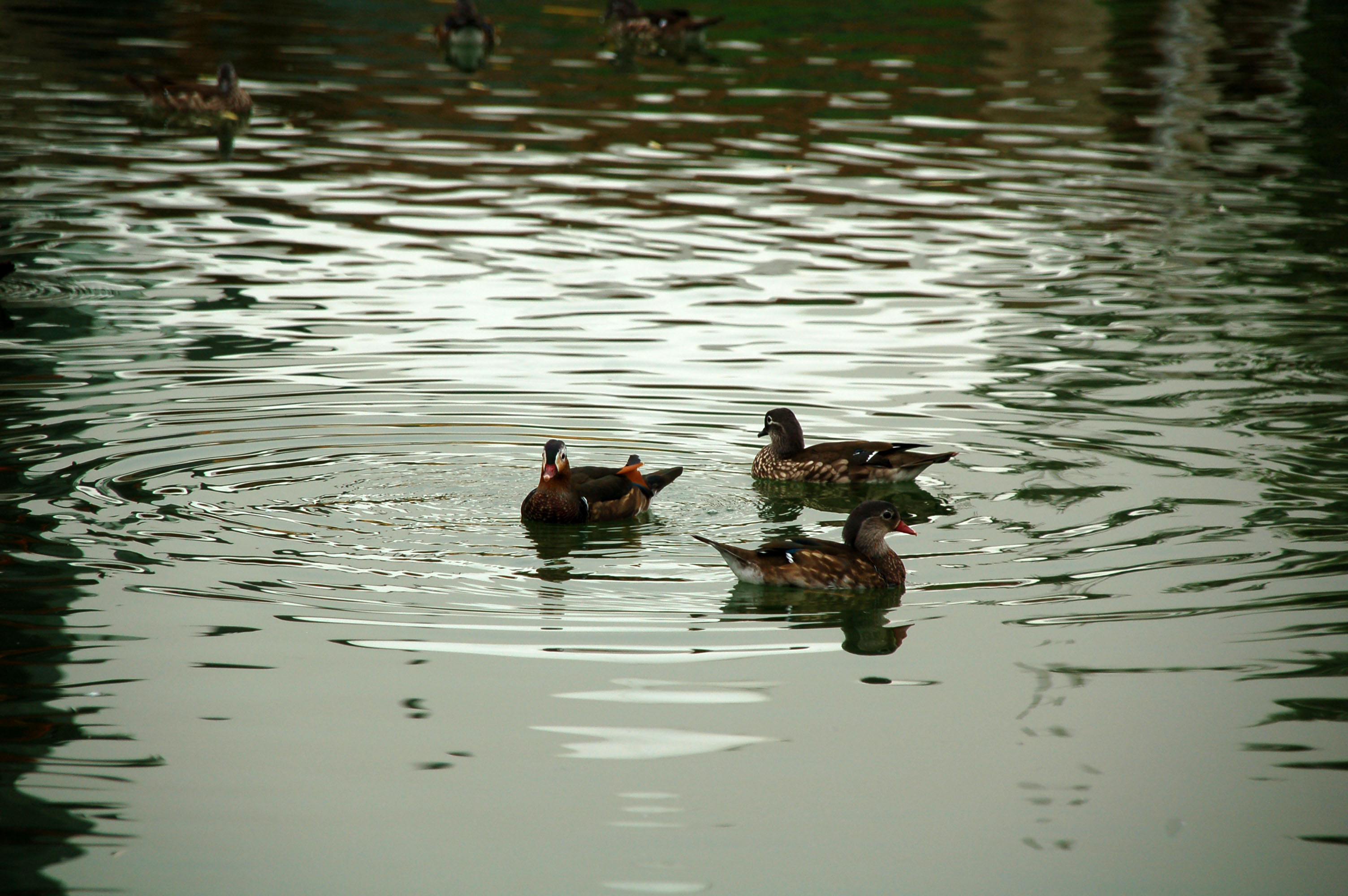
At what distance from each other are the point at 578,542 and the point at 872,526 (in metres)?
1.86

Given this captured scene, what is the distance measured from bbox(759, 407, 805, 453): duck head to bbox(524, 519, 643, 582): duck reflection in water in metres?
1.30

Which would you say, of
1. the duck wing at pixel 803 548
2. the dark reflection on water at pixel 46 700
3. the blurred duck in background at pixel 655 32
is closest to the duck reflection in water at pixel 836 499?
the duck wing at pixel 803 548

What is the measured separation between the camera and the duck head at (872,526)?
9289 mm

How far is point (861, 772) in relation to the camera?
691cm

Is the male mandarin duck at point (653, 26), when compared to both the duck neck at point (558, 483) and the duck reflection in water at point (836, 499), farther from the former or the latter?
the duck neck at point (558, 483)

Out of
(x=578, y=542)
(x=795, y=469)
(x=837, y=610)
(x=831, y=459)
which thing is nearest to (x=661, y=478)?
(x=578, y=542)

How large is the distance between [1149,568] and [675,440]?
3868 mm

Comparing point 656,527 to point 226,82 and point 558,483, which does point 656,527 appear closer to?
point 558,483

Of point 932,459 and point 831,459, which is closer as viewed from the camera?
point 932,459

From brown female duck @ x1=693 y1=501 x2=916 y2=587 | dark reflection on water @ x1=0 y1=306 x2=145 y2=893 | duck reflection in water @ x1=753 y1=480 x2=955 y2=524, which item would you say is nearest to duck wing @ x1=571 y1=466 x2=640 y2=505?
duck reflection in water @ x1=753 y1=480 x2=955 y2=524

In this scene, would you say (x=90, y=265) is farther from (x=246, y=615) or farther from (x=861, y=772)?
(x=861, y=772)

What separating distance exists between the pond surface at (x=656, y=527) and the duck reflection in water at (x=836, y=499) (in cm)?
4

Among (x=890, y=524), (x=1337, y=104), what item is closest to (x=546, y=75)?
(x=1337, y=104)

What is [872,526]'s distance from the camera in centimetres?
932
